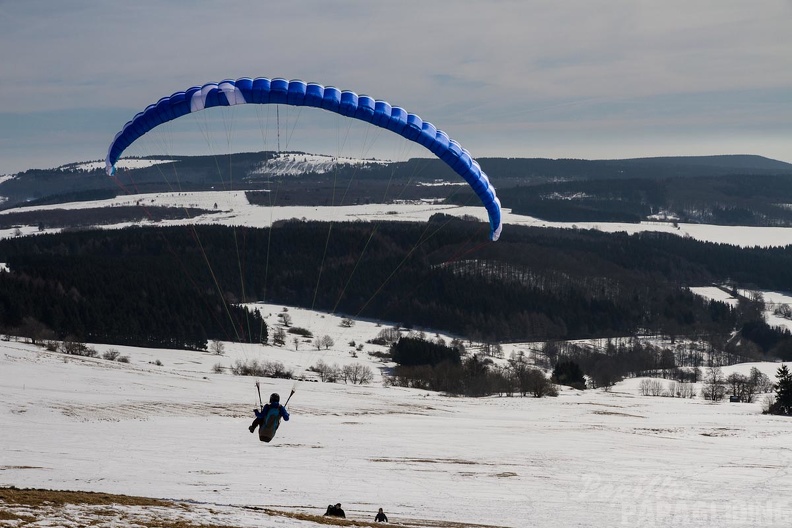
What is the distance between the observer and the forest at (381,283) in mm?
92812

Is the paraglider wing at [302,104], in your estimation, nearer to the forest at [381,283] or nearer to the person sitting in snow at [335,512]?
the person sitting in snow at [335,512]

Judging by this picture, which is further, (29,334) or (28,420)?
(29,334)

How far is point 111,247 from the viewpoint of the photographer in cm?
14488

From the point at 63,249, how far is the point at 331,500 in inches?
5259

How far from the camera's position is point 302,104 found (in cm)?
2236

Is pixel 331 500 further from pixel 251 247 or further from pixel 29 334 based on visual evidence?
pixel 251 247

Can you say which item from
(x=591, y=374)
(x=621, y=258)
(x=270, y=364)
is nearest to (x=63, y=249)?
(x=270, y=364)

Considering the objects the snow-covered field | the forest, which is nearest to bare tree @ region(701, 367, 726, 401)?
the snow-covered field

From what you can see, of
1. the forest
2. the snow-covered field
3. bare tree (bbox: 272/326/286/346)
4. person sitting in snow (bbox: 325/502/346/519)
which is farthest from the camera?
bare tree (bbox: 272/326/286/346)

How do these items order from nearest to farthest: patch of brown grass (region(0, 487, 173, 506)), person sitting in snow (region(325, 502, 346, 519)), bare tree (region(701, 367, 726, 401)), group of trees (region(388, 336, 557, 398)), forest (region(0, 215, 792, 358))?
patch of brown grass (region(0, 487, 173, 506))
person sitting in snow (region(325, 502, 346, 519))
group of trees (region(388, 336, 557, 398))
bare tree (region(701, 367, 726, 401))
forest (region(0, 215, 792, 358))

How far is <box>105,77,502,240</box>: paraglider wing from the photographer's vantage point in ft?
72.1

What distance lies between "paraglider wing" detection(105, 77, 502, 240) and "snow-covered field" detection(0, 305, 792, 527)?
10489 mm

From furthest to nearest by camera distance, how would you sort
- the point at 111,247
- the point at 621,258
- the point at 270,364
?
the point at 621,258, the point at 111,247, the point at 270,364

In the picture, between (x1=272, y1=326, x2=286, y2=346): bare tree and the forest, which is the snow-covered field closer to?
the forest
